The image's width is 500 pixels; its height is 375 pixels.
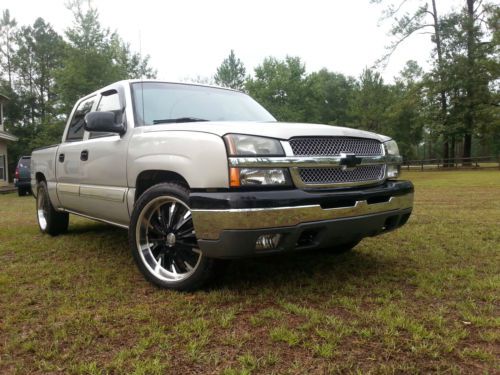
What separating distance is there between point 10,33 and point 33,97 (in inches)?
323

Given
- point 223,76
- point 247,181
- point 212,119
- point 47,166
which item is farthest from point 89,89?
point 223,76

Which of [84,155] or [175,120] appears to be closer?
[175,120]

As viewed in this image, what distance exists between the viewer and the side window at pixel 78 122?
16.3ft

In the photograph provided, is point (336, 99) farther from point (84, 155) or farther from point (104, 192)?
point (104, 192)

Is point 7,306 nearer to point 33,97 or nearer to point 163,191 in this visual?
point 163,191

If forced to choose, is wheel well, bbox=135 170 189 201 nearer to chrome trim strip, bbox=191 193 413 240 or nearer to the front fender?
the front fender

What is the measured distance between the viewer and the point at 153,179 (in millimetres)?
3518

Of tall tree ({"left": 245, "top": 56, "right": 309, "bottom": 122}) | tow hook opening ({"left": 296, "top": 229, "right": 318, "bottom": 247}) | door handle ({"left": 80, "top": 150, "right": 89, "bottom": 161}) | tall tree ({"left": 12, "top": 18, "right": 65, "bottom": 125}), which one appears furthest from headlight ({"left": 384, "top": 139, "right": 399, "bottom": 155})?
tall tree ({"left": 12, "top": 18, "right": 65, "bottom": 125})

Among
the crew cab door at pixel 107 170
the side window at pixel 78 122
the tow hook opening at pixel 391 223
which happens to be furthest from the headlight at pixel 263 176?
the side window at pixel 78 122

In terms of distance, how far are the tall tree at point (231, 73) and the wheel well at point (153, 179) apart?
55556mm

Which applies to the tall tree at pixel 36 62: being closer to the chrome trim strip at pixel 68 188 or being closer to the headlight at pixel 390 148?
the chrome trim strip at pixel 68 188

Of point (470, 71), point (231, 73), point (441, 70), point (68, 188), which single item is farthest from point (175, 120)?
point (231, 73)

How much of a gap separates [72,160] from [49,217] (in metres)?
1.42

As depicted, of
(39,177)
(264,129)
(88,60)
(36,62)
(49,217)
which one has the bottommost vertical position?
(49,217)
